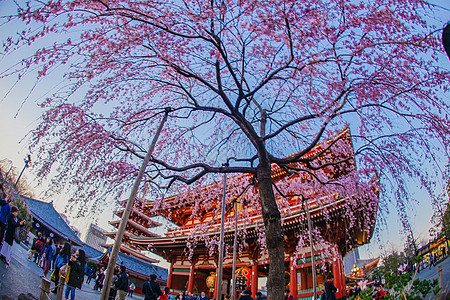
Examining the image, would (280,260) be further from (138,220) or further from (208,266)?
(138,220)

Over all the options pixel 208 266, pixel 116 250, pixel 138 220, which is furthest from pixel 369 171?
pixel 138 220

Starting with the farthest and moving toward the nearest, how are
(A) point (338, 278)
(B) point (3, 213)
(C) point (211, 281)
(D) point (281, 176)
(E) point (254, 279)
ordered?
(C) point (211, 281) < (D) point (281, 176) < (E) point (254, 279) < (A) point (338, 278) < (B) point (3, 213)

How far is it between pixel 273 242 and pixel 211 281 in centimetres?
1223

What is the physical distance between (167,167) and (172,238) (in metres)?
10.6

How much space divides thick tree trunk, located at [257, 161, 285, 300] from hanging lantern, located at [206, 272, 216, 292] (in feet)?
38.6

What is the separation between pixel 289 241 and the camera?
11.7m

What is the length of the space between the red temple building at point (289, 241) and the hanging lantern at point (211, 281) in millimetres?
56

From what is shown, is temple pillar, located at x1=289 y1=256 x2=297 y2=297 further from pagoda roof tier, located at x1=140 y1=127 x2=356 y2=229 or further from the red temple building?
pagoda roof tier, located at x1=140 y1=127 x2=356 y2=229

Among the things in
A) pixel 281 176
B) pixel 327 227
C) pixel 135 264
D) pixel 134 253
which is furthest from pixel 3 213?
pixel 134 253

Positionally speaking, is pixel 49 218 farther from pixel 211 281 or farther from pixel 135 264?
pixel 211 281

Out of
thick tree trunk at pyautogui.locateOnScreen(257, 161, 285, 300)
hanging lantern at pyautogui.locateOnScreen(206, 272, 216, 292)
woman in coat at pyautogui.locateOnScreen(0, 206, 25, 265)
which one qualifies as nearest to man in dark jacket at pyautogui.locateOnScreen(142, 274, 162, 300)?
thick tree trunk at pyautogui.locateOnScreen(257, 161, 285, 300)

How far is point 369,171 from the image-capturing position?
6.43 metres

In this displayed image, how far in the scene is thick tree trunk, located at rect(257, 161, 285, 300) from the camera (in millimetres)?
4516

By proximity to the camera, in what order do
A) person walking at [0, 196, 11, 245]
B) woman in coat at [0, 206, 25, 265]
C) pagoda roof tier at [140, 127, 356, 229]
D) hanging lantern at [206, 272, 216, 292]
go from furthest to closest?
hanging lantern at [206, 272, 216, 292] → pagoda roof tier at [140, 127, 356, 229] → woman in coat at [0, 206, 25, 265] → person walking at [0, 196, 11, 245]
